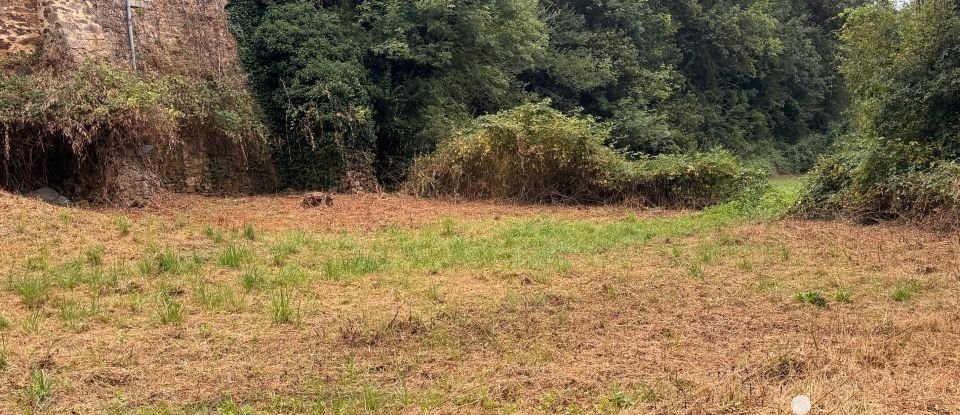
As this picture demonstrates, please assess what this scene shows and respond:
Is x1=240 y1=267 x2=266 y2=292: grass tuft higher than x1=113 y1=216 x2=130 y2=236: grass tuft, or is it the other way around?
x1=113 y1=216 x2=130 y2=236: grass tuft

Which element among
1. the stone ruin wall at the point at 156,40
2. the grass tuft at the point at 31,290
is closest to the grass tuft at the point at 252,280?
the grass tuft at the point at 31,290

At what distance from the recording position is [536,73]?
23844 mm

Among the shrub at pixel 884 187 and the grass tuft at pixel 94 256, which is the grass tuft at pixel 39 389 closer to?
the grass tuft at pixel 94 256

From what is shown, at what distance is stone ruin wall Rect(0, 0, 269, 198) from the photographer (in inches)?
480

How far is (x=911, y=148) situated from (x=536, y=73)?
14.8m

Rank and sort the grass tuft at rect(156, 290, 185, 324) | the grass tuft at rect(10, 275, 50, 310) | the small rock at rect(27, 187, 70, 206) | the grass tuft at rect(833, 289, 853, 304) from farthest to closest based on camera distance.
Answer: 1. the small rock at rect(27, 187, 70, 206)
2. the grass tuft at rect(833, 289, 853, 304)
3. the grass tuft at rect(10, 275, 50, 310)
4. the grass tuft at rect(156, 290, 185, 324)

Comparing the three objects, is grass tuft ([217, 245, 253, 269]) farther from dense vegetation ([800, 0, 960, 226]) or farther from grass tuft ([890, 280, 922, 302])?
dense vegetation ([800, 0, 960, 226])

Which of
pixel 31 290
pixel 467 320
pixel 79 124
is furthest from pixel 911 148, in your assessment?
pixel 79 124

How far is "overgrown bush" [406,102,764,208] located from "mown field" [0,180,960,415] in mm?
5268

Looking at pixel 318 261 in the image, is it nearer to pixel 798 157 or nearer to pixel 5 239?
pixel 5 239

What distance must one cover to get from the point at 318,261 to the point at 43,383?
Result: 391 centimetres

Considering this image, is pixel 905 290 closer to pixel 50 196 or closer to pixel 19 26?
pixel 50 196

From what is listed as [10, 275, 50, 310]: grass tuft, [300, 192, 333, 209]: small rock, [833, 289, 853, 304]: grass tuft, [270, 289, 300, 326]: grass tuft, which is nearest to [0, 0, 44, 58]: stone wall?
[300, 192, 333, 209]: small rock

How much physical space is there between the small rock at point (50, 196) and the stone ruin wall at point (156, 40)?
91.2 inches
